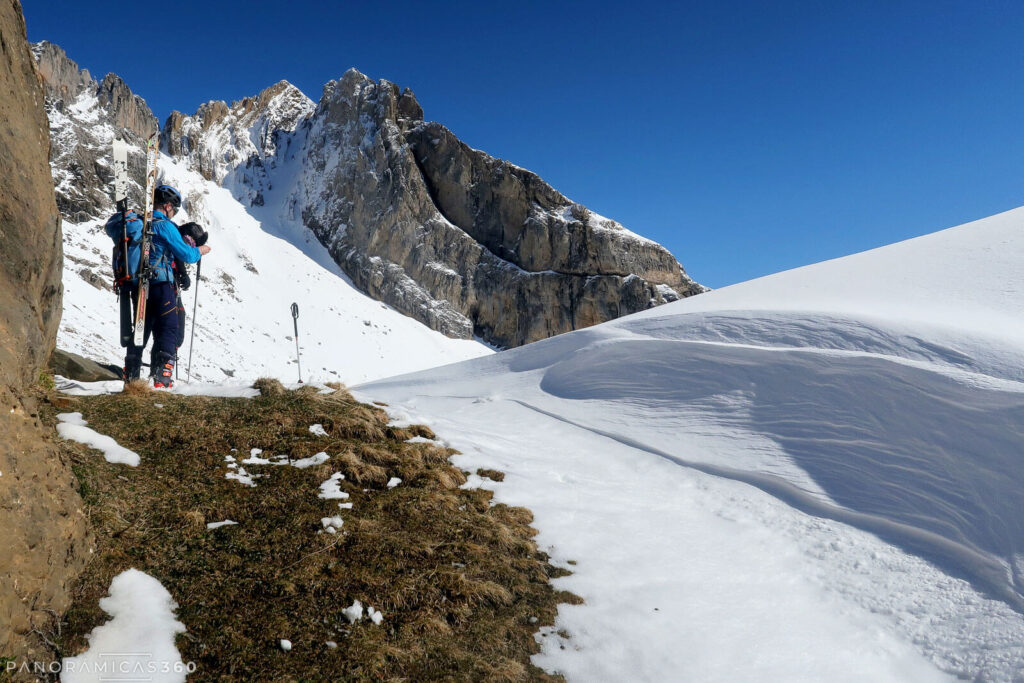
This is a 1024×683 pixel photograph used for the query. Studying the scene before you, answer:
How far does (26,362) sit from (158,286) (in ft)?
12.1

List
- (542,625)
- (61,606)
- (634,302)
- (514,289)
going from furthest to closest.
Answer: (514,289)
(634,302)
(542,625)
(61,606)

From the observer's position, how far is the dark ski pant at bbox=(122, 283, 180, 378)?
24.3 feet

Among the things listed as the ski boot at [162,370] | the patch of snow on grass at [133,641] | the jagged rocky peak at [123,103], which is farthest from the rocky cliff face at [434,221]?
the patch of snow on grass at [133,641]

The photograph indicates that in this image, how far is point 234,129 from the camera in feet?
201

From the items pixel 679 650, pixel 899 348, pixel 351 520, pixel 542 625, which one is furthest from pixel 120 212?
pixel 899 348

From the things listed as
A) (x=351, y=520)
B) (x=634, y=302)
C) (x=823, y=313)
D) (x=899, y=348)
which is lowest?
(x=351, y=520)

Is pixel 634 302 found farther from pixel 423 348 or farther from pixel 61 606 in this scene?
pixel 61 606

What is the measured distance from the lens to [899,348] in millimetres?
5957

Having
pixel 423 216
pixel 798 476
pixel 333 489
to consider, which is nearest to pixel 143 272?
pixel 333 489

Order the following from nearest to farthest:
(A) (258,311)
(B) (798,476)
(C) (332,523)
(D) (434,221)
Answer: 1. (C) (332,523)
2. (B) (798,476)
3. (A) (258,311)
4. (D) (434,221)

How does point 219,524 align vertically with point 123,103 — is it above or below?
below

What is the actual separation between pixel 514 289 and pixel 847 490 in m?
52.1

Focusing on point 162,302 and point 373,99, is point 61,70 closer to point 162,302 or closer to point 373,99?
point 373,99

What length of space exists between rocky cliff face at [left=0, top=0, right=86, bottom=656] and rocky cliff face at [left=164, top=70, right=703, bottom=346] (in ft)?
157
